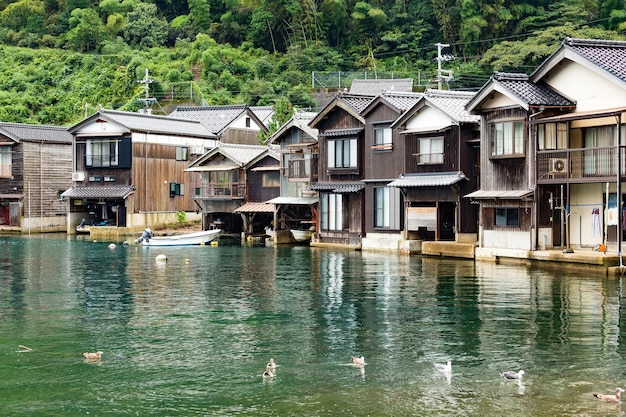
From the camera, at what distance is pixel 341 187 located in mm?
49594

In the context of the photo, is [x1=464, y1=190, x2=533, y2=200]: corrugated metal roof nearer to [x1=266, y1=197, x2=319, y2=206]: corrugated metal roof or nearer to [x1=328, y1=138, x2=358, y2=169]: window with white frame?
[x1=328, y1=138, x2=358, y2=169]: window with white frame

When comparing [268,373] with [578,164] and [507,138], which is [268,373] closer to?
[578,164]

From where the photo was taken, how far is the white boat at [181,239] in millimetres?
53031

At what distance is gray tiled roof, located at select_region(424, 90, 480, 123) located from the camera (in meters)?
43.2

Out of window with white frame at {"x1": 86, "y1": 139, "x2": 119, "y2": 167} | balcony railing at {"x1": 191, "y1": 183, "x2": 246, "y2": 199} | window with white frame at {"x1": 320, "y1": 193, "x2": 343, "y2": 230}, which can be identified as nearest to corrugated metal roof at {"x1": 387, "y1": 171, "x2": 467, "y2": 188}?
window with white frame at {"x1": 320, "y1": 193, "x2": 343, "y2": 230}

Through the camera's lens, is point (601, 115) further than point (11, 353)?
Yes

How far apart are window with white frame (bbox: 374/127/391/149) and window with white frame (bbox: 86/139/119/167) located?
24500 mm

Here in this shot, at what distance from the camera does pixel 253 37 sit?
9806 cm

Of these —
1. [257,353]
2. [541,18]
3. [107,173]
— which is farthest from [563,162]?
[541,18]

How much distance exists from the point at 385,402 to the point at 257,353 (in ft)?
15.7

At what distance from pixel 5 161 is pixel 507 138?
4443 cm

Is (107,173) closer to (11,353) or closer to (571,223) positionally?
(571,223)

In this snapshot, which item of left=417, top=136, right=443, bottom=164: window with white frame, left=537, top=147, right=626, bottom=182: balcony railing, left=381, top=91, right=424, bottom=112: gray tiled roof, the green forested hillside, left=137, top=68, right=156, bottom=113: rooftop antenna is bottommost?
left=537, top=147, right=626, bottom=182: balcony railing

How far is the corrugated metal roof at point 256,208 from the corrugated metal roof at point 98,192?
10.4 metres
